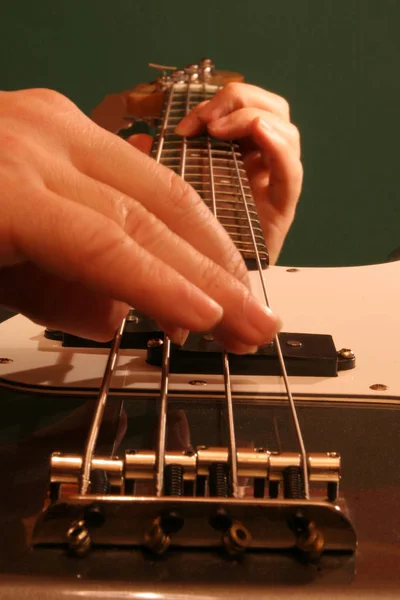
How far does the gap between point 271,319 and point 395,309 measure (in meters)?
0.39

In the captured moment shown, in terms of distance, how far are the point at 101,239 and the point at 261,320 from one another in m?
0.13

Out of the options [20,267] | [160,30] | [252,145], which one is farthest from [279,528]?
[160,30]

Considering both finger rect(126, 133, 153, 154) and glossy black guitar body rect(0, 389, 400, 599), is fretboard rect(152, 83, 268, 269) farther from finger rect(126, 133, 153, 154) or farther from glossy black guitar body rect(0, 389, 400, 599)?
glossy black guitar body rect(0, 389, 400, 599)

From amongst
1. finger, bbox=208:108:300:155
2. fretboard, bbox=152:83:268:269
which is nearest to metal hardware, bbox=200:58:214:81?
fretboard, bbox=152:83:268:269

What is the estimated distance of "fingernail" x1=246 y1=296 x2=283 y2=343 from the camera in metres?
0.51

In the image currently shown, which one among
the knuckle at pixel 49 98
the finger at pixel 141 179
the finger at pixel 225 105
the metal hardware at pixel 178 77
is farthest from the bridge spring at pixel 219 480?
the metal hardware at pixel 178 77

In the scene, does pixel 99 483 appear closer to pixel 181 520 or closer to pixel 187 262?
pixel 181 520

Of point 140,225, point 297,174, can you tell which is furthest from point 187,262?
point 297,174

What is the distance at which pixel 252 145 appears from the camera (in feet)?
4.64

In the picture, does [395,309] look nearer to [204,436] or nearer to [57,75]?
[204,436]

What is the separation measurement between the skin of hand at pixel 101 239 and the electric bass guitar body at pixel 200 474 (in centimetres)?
6

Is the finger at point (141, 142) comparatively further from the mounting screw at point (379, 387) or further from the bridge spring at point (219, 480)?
the bridge spring at point (219, 480)

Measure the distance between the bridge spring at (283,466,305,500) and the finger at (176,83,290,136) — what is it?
0.97m

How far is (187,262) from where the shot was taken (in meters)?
0.52
